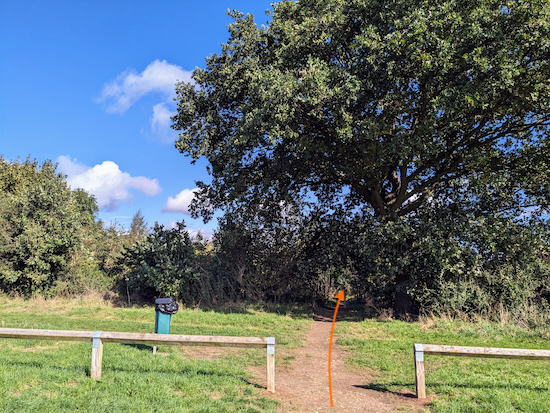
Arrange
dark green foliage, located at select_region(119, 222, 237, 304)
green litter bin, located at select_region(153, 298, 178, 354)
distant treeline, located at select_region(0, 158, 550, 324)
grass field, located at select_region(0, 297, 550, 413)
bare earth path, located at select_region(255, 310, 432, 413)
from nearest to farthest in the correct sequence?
grass field, located at select_region(0, 297, 550, 413) → bare earth path, located at select_region(255, 310, 432, 413) → green litter bin, located at select_region(153, 298, 178, 354) → distant treeline, located at select_region(0, 158, 550, 324) → dark green foliage, located at select_region(119, 222, 237, 304)

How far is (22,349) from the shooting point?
8.54 meters

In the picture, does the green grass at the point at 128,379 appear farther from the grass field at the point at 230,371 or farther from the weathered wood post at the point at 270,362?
the weathered wood post at the point at 270,362

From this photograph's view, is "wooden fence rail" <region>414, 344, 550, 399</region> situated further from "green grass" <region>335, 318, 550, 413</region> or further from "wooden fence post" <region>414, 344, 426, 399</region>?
"green grass" <region>335, 318, 550, 413</region>

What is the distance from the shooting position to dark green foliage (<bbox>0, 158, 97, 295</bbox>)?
62.1ft

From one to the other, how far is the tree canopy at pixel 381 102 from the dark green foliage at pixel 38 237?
9.01 m

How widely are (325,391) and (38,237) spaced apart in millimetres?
17945

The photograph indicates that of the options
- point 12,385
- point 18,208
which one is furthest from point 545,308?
point 18,208

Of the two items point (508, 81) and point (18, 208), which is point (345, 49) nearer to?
point (508, 81)

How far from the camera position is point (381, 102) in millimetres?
12648

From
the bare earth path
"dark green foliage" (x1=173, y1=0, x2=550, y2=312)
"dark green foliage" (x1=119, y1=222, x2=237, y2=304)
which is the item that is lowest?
the bare earth path

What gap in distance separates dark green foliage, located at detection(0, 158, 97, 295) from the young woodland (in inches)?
3.0

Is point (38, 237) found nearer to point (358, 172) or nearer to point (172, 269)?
point (172, 269)

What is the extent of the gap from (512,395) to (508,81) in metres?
8.25

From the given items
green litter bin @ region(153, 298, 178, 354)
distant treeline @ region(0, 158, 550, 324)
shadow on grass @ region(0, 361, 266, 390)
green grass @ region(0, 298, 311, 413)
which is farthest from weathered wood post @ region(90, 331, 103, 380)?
distant treeline @ region(0, 158, 550, 324)
